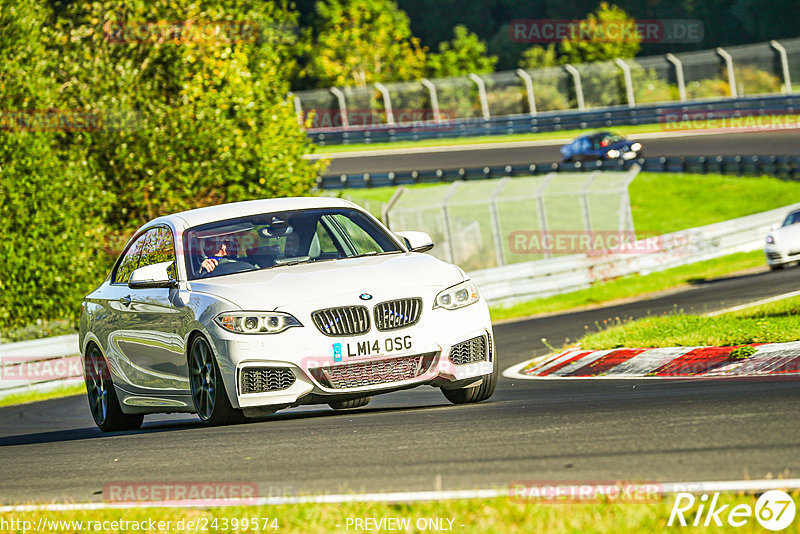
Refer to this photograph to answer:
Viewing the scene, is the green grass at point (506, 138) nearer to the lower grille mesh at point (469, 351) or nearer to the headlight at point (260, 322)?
the lower grille mesh at point (469, 351)

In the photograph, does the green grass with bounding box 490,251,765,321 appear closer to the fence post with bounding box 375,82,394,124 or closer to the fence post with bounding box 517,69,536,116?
the fence post with bounding box 517,69,536,116

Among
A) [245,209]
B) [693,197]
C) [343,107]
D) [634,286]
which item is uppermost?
[245,209]

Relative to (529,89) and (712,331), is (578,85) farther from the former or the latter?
(712,331)

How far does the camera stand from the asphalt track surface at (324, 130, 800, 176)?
43.0 metres

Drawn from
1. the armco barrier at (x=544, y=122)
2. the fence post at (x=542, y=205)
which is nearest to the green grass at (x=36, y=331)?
the fence post at (x=542, y=205)

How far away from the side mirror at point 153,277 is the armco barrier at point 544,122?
1661 inches

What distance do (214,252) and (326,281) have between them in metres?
1.29

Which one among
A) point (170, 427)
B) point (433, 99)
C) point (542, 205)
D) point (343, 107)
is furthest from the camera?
point (343, 107)

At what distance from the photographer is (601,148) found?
43719mm

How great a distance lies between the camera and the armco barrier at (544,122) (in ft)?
158

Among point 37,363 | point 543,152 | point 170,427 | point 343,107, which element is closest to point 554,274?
point 37,363

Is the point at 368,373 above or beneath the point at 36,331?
above

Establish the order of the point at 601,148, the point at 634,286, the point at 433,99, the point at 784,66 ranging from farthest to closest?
the point at 433,99
the point at 784,66
the point at 601,148
the point at 634,286

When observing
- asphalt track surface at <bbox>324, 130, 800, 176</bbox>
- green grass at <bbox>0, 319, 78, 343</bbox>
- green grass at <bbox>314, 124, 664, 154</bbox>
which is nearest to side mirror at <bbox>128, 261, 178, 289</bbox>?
green grass at <bbox>0, 319, 78, 343</bbox>
